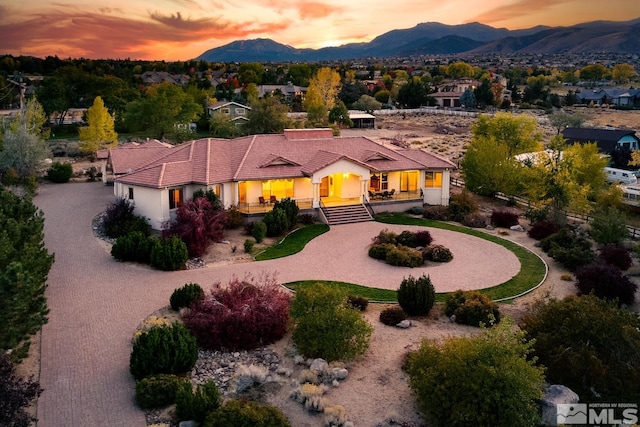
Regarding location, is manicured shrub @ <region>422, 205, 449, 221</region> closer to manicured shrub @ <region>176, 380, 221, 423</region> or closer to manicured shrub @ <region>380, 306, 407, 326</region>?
manicured shrub @ <region>380, 306, 407, 326</region>

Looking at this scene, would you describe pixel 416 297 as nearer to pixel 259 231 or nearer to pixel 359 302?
pixel 359 302

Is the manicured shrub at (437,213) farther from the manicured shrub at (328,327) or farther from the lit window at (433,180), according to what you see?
the manicured shrub at (328,327)

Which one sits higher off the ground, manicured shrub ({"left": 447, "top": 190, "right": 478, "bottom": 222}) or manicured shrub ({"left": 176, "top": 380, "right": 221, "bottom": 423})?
manicured shrub ({"left": 447, "top": 190, "right": 478, "bottom": 222})

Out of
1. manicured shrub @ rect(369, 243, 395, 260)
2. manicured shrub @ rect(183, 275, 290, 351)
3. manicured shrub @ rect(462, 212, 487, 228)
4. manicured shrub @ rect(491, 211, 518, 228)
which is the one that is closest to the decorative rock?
manicured shrub @ rect(183, 275, 290, 351)

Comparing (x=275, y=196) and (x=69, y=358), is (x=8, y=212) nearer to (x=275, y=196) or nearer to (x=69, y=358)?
(x=69, y=358)

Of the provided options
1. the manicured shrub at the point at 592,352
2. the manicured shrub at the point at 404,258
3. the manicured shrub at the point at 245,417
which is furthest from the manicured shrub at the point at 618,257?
the manicured shrub at the point at 245,417

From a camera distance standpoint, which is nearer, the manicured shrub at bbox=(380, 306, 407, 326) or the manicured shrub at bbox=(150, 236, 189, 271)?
the manicured shrub at bbox=(380, 306, 407, 326)
